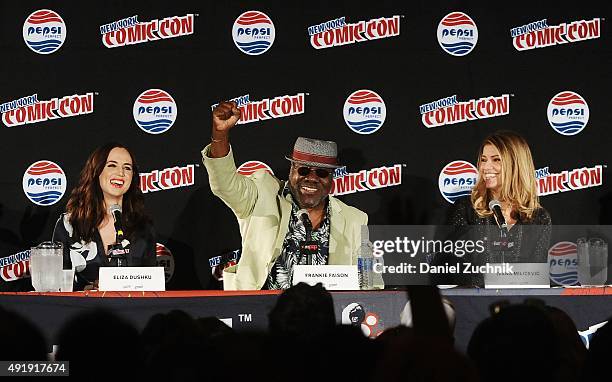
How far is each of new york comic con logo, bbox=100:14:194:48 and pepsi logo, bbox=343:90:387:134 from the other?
3.84ft

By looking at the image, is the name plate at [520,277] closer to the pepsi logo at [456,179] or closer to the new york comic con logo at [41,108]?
the pepsi logo at [456,179]

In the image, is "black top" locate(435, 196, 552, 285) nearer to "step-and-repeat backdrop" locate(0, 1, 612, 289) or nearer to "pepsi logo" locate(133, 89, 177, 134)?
"step-and-repeat backdrop" locate(0, 1, 612, 289)

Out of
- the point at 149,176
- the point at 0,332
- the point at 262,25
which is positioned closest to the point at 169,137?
the point at 149,176

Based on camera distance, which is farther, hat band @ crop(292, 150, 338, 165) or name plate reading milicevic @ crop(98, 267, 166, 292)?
hat band @ crop(292, 150, 338, 165)

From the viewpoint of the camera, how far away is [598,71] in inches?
246

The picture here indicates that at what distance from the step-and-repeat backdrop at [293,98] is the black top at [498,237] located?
2.67 feet

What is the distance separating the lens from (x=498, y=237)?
4.63 meters

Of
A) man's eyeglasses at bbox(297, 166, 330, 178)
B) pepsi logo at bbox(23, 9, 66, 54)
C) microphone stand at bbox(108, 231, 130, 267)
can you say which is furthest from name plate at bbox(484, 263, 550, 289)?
pepsi logo at bbox(23, 9, 66, 54)

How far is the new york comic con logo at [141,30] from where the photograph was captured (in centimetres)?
604

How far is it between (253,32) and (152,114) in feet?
2.83

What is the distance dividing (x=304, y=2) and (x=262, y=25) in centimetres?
33

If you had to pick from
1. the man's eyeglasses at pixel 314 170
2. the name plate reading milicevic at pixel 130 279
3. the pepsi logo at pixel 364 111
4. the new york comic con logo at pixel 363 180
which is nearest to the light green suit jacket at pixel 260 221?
the man's eyeglasses at pixel 314 170

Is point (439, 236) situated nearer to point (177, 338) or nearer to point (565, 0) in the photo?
point (565, 0)

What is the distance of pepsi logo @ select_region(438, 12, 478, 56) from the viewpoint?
20.2 feet
